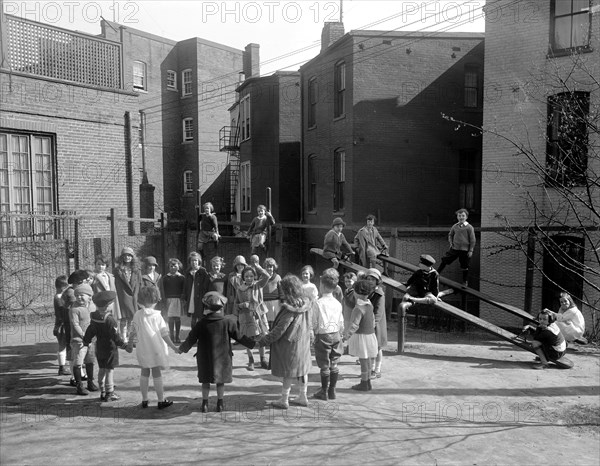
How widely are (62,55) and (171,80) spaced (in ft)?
71.7

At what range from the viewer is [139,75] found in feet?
112

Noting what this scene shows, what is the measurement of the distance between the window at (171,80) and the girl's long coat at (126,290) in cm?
2831

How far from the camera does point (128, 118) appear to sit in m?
15.8

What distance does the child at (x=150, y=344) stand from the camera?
263 inches

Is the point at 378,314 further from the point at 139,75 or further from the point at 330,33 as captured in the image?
the point at 139,75

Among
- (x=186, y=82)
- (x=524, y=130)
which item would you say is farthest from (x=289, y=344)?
(x=186, y=82)

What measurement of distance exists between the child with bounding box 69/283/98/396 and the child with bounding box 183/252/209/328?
6.78ft

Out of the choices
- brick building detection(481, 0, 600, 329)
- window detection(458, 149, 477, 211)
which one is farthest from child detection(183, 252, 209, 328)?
window detection(458, 149, 477, 211)

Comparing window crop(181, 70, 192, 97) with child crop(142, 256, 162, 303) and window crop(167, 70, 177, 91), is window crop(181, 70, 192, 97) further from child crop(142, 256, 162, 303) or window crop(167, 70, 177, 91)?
child crop(142, 256, 162, 303)

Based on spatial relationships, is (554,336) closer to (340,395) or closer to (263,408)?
(340,395)

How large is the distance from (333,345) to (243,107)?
22553mm

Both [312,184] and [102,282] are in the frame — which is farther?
[312,184]

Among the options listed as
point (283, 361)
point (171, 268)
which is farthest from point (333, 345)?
point (171, 268)

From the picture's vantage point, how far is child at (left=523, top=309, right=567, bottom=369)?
9.35m
